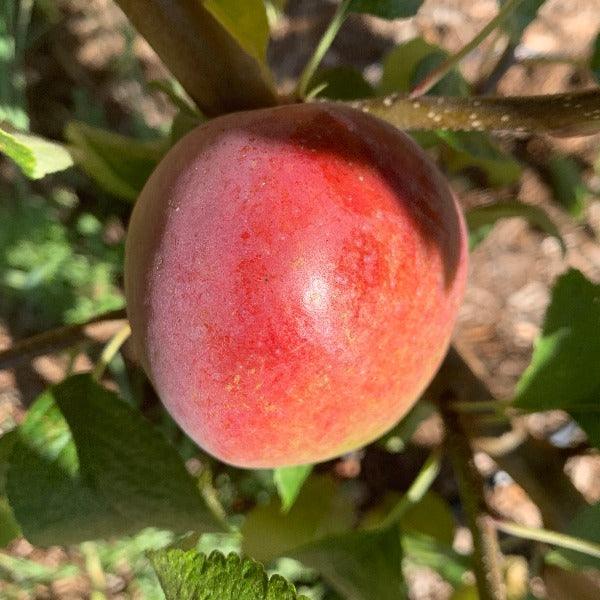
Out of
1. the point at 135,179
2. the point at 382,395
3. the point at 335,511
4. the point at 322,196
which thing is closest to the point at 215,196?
the point at 322,196

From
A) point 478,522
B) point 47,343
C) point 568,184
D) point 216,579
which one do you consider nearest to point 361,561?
point 478,522

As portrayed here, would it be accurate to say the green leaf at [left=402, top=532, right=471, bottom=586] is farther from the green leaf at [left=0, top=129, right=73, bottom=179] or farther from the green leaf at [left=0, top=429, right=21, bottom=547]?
the green leaf at [left=0, top=129, right=73, bottom=179]

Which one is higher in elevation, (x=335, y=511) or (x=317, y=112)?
(x=317, y=112)

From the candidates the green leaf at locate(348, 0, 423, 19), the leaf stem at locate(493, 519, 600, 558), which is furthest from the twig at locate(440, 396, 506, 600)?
the green leaf at locate(348, 0, 423, 19)

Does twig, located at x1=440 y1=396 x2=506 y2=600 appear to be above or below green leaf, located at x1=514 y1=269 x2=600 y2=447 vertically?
below

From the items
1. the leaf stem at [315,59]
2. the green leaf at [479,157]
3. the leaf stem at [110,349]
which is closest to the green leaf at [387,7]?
the leaf stem at [315,59]

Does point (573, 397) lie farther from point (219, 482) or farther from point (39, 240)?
point (39, 240)

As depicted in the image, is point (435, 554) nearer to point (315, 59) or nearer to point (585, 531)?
point (585, 531)
